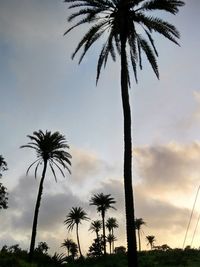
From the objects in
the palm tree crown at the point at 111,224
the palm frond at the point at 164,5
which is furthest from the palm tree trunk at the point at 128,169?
the palm tree crown at the point at 111,224

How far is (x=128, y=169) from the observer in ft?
74.4

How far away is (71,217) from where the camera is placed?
98.2 m

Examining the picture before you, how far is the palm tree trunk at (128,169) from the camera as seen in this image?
20.7 metres

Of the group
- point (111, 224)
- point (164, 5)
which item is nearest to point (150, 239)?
point (111, 224)

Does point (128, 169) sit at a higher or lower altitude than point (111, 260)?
lower

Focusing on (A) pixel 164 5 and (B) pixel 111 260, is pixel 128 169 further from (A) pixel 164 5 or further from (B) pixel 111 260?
(B) pixel 111 260

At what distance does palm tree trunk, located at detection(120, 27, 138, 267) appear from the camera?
20.7 m

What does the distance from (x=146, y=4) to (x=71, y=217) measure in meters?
76.5

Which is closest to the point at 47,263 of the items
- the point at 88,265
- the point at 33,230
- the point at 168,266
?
the point at 33,230

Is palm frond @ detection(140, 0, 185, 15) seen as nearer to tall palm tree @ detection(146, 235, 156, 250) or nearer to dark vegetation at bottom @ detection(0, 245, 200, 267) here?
dark vegetation at bottom @ detection(0, 245, 200, 267)

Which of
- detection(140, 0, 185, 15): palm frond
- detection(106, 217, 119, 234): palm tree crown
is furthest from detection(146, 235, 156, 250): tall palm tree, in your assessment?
detection(140, 0, 185, 15): palm frond

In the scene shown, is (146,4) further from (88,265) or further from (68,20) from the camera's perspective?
(88,265)

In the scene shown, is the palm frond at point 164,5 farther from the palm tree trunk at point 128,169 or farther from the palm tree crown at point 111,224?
the palm tree crown at point 111,224

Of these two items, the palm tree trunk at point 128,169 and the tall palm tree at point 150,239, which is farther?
the tall palm tree at point 150,239
